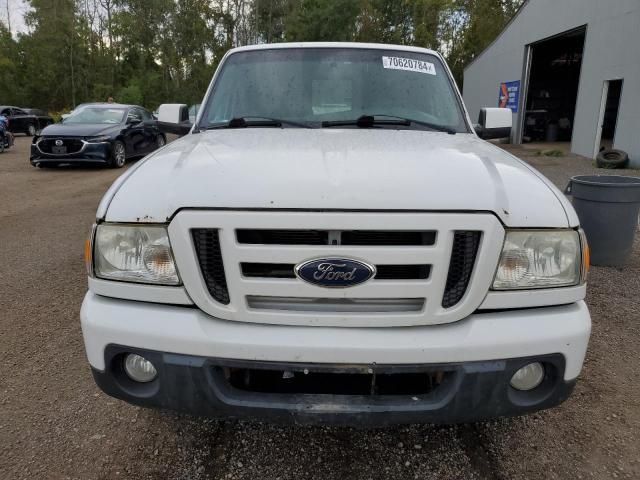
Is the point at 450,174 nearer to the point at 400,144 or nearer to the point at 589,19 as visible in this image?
the point at 400,144

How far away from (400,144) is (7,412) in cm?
238

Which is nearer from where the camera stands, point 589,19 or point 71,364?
point 71,364

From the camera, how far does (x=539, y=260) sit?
73.0 inches

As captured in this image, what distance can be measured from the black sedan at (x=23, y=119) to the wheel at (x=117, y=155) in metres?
14.2

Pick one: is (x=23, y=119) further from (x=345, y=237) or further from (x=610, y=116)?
(x=345, y=237)

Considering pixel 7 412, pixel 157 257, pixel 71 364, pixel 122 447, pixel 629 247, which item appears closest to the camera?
pixel 157 257

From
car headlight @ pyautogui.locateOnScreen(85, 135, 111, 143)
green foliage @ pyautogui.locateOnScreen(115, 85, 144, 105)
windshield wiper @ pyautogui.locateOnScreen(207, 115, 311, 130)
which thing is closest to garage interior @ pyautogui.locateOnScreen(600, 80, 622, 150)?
car headlight @ pyautogui.locateOnScreen(85, 135, 111, 143)

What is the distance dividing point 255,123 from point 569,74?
25.4m

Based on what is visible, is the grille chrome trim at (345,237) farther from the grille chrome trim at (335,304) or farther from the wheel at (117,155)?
the wheel at (117,155)

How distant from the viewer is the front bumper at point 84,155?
37.4ft

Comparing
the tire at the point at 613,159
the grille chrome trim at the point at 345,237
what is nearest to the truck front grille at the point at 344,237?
the grille chrome trim at the point at 345,237

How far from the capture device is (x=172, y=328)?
177 cm

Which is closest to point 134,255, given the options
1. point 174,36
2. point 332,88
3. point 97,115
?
point 332,88

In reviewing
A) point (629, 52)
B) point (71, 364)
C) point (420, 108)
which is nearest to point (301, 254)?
point (420, 108)
